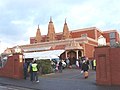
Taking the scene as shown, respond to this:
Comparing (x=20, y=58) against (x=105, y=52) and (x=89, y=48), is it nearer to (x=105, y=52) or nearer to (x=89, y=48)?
(x=105, y=52)

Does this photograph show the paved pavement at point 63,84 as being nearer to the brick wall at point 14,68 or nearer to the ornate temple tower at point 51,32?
the brick wall at point 14,68

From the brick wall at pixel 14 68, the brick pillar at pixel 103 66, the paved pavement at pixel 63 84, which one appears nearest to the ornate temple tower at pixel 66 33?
the brick wall at pixel 14 68

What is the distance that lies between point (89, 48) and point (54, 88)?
32605 millimetres

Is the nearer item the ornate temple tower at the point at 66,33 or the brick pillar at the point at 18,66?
the brick pillar at the point at 18,66

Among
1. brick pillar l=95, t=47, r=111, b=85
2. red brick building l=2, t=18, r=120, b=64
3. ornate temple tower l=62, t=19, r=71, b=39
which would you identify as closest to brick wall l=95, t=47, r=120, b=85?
brick pillar l=95, t=47, r=111, b=85

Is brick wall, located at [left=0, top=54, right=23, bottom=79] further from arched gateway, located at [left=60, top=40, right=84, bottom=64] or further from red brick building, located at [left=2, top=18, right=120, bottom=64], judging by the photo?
arched gateway, located at [left=60, top=40, right=84, bottom=64]

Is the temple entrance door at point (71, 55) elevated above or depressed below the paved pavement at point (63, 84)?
above

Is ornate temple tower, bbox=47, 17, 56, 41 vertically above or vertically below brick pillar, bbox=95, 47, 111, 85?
above

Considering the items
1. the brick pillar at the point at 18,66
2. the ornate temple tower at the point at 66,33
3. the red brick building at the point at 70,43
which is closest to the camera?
the brick pillar at the point at 18,66

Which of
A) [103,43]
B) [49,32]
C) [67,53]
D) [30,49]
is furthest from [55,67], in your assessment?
[49,32]

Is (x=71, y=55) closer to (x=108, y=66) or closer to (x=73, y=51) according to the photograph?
(x=73, y=51)

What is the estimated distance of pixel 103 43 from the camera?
17.7 meters

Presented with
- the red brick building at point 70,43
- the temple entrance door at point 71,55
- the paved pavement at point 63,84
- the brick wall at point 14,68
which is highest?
the red brick building at point 70,43

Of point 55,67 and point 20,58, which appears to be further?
point 55,67
